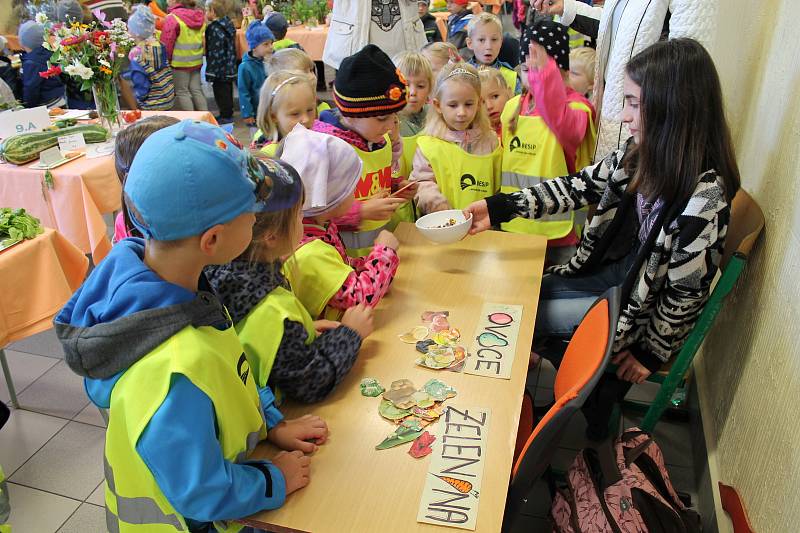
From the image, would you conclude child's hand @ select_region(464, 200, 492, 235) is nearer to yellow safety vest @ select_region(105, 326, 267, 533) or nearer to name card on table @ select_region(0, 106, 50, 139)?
yellow safety vest @ select_region(105, 326, 267, 533)

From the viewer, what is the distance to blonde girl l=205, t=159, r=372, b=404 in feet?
4.29

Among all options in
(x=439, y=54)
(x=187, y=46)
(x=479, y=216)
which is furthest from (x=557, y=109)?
(x=187, y=46)

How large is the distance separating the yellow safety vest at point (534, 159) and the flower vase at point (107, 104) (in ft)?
7.26

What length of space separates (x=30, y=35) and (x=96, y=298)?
430cm

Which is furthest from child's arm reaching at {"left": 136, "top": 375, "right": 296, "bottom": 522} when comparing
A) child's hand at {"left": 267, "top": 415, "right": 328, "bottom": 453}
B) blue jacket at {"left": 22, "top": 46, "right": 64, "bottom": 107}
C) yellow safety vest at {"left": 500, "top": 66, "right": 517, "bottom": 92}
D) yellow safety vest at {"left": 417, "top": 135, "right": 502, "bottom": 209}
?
blue jacket at {"left": 22, "top": 46, "right": 64, "bottom": 107}

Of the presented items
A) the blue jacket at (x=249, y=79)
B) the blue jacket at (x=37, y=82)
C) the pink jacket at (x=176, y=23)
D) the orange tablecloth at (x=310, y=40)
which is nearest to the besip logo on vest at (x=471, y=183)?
the blue jacket at (x=37, y=82)

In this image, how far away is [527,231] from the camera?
259 cm

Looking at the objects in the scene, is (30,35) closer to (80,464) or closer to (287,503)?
(80,464)

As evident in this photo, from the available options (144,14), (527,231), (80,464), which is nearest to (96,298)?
(80,464)

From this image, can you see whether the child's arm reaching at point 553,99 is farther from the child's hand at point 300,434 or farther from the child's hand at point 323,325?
the child's hand at point 300,434

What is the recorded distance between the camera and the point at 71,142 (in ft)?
10.3

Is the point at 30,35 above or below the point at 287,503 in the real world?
above

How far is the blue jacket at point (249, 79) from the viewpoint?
231 inches

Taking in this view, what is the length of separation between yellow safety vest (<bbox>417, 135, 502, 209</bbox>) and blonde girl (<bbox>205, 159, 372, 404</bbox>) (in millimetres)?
1214
